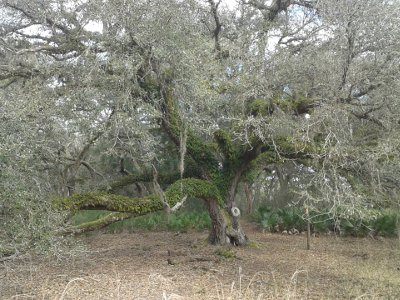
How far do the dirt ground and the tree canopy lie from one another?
1.27 metres

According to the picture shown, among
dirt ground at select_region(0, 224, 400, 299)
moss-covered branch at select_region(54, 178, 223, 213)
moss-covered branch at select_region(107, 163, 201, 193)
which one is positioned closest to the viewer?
dirt ground at select_region(0, 224, 400, 299)

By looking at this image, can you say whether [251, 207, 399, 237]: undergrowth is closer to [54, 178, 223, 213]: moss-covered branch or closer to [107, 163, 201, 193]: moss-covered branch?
[107, 163, 201, 193]: moss-covered branch

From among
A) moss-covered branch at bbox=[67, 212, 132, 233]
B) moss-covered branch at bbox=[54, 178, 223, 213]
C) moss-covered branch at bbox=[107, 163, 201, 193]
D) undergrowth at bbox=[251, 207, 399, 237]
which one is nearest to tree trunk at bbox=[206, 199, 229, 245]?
moss-covered branch at bbox=[54, 178, 223, 213]

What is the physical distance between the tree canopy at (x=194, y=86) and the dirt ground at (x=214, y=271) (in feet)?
4.16

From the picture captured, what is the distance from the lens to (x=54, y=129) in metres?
8.53

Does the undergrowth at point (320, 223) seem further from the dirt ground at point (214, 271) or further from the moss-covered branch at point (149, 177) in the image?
the moss-covered branch at point (149, 177)

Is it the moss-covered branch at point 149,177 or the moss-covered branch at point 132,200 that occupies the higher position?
the moss-covered branch at point 149,177

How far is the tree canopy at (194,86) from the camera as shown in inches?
311

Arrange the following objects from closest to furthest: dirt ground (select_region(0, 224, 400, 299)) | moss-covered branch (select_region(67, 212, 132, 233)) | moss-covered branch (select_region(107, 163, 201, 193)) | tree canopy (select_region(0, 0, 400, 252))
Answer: dirt ground (select_region(0, 224, 400, 299)) < tree canopy (select_region(0, 0, 400, 252)) < moss-covered branch (select_region(67, 212, 132, 233)) < moss-covered branch (select_region(107, 163, 201, 193))

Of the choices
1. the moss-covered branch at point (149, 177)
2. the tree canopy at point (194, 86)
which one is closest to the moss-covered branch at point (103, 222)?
the tree canopy at point (194, 86)

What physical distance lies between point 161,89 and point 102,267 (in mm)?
3827

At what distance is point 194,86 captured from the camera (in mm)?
8406

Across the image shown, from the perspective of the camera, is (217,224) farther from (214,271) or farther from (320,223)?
(320,223)

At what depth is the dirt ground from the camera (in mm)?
7230
